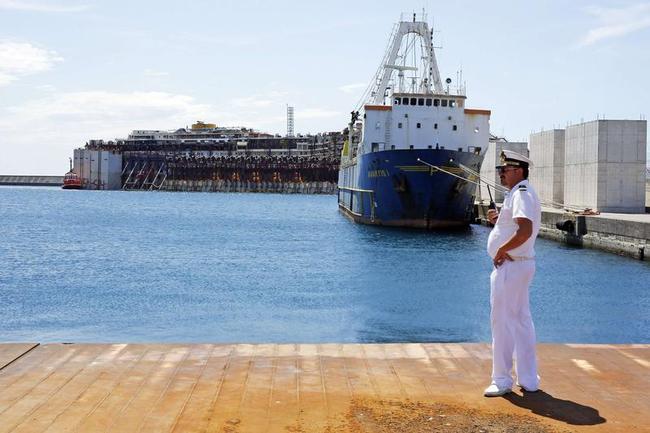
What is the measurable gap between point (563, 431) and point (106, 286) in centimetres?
1882

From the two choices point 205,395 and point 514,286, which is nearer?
point 205,395

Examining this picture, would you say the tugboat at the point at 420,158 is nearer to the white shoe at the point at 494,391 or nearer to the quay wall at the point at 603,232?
the quay wall at the point at 603,232

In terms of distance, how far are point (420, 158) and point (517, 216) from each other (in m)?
31.6

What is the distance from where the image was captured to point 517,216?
561 cm

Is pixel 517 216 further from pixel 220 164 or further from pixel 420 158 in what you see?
pixel 220 164

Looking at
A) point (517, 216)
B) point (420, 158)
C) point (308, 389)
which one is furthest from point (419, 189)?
point (308, 389)

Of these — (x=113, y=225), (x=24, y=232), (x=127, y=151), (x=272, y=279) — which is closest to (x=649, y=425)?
(x=272, y=279)

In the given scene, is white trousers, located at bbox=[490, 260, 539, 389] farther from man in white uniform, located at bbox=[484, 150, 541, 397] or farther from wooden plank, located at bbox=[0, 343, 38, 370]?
wooden plank, located at bbox=[0, 343, 38, 370]

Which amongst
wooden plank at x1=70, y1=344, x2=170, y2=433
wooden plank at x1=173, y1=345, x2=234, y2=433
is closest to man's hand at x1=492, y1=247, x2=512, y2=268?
wooden plank at x1=173, y1=345, x2=234, y2=433

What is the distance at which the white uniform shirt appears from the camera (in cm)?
562

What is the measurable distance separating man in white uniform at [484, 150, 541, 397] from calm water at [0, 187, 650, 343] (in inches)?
326

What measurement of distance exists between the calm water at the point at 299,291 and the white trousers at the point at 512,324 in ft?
27.1

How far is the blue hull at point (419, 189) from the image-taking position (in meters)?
37.1

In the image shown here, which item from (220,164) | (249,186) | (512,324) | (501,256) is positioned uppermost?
(220,164)
